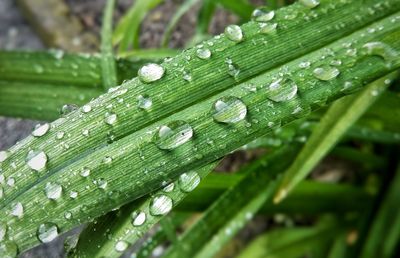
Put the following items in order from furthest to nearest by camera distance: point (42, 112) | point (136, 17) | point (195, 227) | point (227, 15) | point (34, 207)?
point (227, 15) → point (136, 17) → point (195, 227) → point (42, 112) → point (34, 207)

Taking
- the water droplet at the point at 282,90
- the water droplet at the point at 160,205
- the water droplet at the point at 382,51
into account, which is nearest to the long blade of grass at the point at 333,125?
the water droplet at the point at 382,51

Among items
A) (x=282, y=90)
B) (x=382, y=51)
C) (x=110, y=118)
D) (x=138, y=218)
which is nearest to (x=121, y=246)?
(x=138, y=218)

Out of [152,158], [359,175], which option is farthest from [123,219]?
[359,175]

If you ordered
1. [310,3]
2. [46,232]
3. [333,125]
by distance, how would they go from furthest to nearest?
1. [333,125]
2. [310,3]
3. [46,232]

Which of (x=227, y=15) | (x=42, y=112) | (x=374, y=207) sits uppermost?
(x=42, y=112)

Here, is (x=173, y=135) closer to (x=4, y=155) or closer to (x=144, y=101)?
(x=144, y=101)

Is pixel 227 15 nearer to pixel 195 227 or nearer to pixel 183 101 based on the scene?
pixel 195 227

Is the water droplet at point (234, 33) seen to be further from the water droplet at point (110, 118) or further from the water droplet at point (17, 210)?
the water droplet at point (17, 210)
